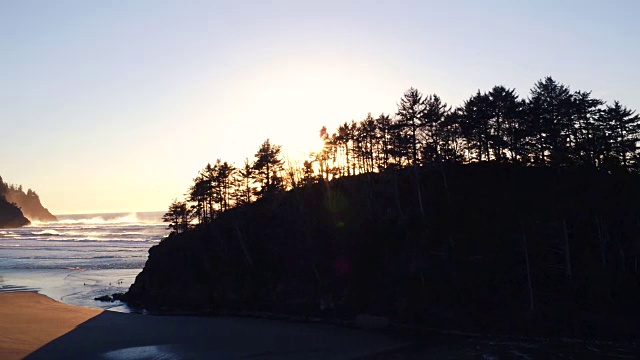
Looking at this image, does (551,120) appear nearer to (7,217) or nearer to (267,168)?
(267,168)

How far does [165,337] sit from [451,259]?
21486 mm

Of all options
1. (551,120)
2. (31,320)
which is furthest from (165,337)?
(551,120)

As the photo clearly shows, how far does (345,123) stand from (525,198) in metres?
28.0

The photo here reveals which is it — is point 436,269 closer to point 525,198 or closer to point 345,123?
point 525,198

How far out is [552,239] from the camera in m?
34.9

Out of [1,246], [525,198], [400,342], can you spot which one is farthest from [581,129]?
[1,246]

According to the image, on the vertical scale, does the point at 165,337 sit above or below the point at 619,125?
below

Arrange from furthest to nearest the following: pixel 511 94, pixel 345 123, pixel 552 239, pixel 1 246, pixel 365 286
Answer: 1. pixel 1 246
2. pixel 345 123
3. pixel 511 94
4. pixel 365 286
5. pixel 552 239

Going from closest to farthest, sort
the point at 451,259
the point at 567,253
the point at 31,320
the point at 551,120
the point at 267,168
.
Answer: the point at 567,253, the point at 31,320, the point at 451,259, the point at 551,120, the point at 267,168

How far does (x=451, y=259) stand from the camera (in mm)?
36594

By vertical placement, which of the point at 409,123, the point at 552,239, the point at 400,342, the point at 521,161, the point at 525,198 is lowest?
the point at 400,342

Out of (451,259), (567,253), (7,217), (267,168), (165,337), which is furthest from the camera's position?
A: (7,217)

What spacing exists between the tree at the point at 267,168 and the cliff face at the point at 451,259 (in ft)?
30.2

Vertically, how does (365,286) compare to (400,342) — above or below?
above
